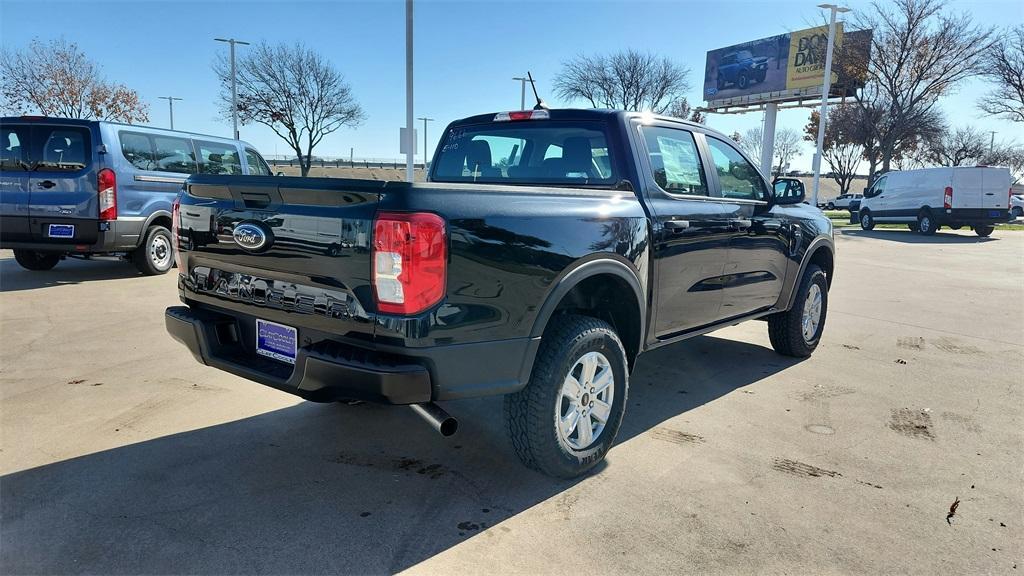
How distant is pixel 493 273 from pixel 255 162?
8.88 meters

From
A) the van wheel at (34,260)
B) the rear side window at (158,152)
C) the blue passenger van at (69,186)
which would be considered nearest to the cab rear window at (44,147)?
the blue passenger van at (69,186)

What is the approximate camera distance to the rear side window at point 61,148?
24.0ft

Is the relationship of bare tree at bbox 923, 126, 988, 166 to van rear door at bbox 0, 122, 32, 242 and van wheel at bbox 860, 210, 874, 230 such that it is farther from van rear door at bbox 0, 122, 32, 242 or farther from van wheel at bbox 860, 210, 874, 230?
van rear door at bbox 0, 122, 32, 242

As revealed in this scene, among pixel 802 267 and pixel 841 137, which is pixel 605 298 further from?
pixel 841 137

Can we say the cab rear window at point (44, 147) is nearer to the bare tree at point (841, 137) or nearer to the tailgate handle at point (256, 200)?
the tailgate handle at point (256, 200)

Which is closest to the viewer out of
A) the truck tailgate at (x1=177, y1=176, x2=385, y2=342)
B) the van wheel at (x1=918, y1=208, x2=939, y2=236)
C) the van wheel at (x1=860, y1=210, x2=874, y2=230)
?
the truck tailgate at (x1=177, y1=176, x2=385, y2=342)

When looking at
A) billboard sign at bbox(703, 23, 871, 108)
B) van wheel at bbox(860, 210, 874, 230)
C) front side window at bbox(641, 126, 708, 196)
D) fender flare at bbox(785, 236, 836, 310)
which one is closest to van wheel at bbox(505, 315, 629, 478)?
front side window at bbox(641, 126, 708, 196)

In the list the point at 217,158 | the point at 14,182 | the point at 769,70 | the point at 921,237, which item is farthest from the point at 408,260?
the point at 769,70

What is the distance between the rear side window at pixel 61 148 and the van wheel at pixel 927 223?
73.2 feet

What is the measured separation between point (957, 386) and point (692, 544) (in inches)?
136

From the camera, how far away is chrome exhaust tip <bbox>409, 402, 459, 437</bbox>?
2549 mm

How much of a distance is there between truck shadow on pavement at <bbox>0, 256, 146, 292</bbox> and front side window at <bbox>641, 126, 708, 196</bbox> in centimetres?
727

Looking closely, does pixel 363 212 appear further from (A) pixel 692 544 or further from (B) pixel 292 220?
(A) pixel 692 544

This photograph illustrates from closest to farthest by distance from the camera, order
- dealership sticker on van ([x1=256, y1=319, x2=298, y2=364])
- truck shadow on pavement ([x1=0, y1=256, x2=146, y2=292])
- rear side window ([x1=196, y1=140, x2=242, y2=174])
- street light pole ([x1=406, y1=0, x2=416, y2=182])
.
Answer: dealership sticker on van ([x1=256, y1=319, x2=298, y2=364]), truck shadow on pavement ([x1=0, y1=256, x2=146, y2=292]), rear side window ([x1=196, y1=140, x2=242, y2=174]), street light pole ([x1=406, y1=0, x2=416, y2=182])
